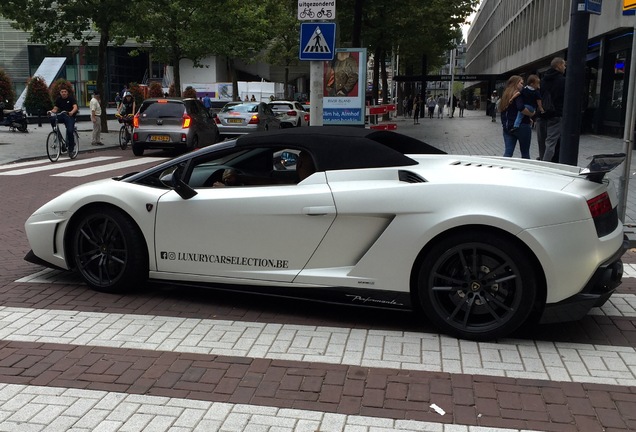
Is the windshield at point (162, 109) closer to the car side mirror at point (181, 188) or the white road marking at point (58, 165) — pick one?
the white road marking at point (58, 165)

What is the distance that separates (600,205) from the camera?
4.06m

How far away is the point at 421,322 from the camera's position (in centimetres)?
448

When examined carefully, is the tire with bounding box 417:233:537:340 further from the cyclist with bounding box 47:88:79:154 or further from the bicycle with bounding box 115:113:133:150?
the bicycle with bounding box 115:113:133:150

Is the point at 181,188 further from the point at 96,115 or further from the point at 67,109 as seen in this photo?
the point at 96,115

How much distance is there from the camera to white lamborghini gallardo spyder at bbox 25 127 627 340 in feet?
12.8

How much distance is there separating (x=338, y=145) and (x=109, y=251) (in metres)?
2.07

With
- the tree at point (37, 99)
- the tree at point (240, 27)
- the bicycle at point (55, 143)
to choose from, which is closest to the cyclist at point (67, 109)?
the bicycle at point (55, 143)

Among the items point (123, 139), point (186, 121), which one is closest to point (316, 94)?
point (186, 121)

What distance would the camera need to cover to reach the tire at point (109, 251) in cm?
493

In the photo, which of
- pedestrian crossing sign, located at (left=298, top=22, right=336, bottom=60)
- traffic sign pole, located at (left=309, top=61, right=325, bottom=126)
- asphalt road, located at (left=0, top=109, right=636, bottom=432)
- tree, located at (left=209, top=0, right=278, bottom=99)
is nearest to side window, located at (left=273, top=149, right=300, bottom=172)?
asphalt road, located at (left=0, top=109, right=636, bottom=432)

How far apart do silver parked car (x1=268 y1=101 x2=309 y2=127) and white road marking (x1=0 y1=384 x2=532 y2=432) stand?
2427 cm

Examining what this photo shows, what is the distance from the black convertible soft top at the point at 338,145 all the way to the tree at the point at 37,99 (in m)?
27.7

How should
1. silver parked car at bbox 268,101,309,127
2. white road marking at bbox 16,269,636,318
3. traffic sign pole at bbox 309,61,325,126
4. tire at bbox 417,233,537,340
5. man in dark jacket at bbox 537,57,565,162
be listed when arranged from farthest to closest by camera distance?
silver parked car at bbox 268,101,309,127, traffic sign pole at bbox 309,61,325,126, man in dark jacket at bbox 537,57,565,162, white road marking at bbox 16,269,636,318, tire at bbox 417,233,537,340

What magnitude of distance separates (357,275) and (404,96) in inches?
2147
